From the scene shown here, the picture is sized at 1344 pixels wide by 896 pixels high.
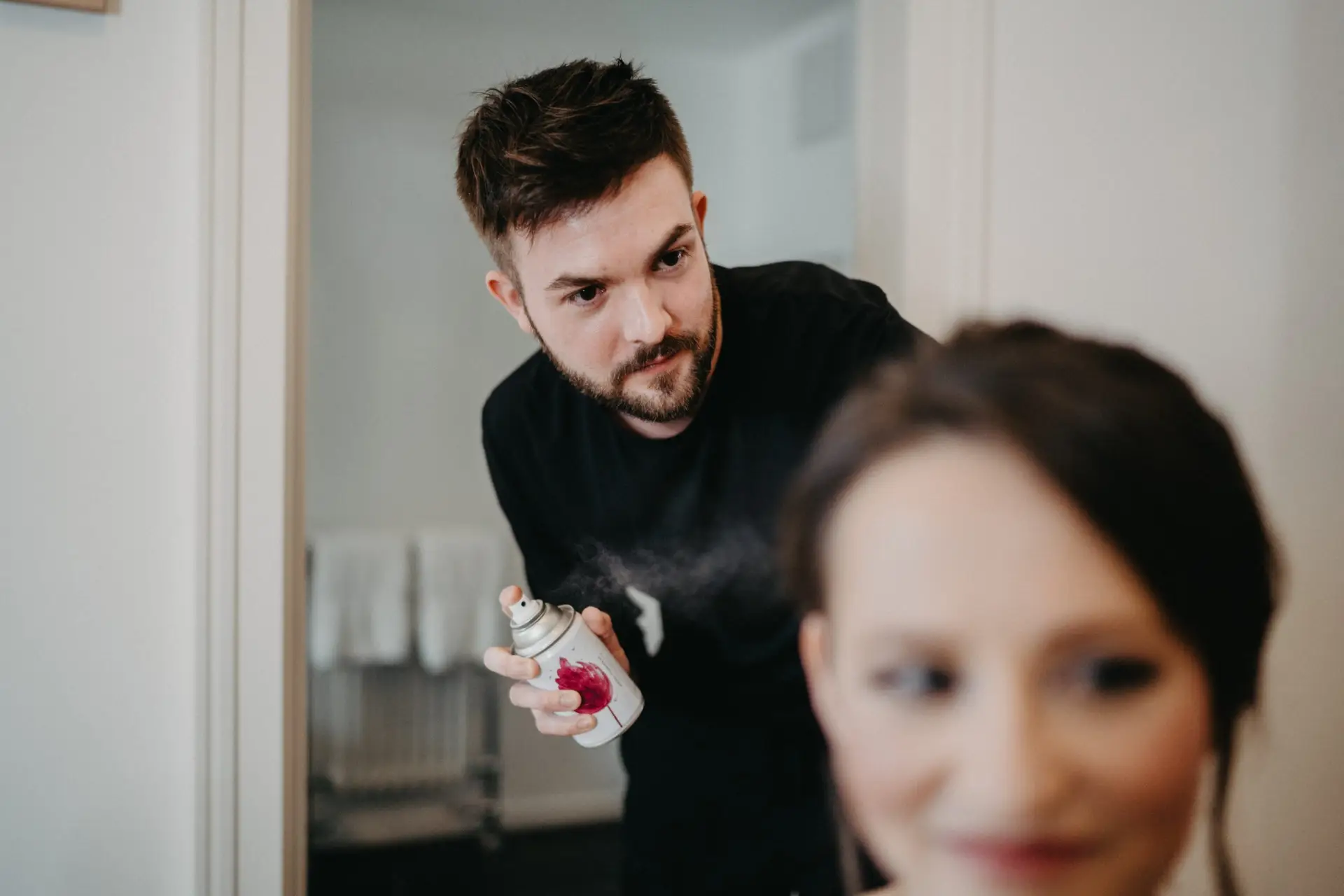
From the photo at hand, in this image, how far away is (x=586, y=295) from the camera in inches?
33.3

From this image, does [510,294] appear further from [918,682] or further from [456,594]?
[918,682]

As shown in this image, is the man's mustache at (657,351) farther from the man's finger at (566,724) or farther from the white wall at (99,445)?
the white wall at (99,445)

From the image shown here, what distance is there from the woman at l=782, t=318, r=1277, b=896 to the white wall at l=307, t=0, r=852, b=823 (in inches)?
21.8

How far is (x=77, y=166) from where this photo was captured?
1.05 metres

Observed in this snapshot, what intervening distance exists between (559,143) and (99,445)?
0.62 metres

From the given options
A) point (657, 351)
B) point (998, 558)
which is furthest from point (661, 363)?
point (998, 558)

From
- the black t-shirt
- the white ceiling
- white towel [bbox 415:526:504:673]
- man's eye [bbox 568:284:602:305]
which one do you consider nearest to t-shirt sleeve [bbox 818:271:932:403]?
the black t-shirt

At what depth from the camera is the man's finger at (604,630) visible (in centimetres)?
90

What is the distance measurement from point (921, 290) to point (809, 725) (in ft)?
1.57

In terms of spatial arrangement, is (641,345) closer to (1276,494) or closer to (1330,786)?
(1276,494)

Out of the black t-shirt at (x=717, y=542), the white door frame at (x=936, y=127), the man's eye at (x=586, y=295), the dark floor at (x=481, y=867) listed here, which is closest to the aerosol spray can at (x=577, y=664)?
the black t-shirt at (x=717, y=542)

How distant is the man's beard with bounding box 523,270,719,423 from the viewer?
86 centimetres

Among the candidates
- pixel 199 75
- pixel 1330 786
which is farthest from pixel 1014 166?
pixel 199 75

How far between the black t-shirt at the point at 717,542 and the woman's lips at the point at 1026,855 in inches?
14.5
